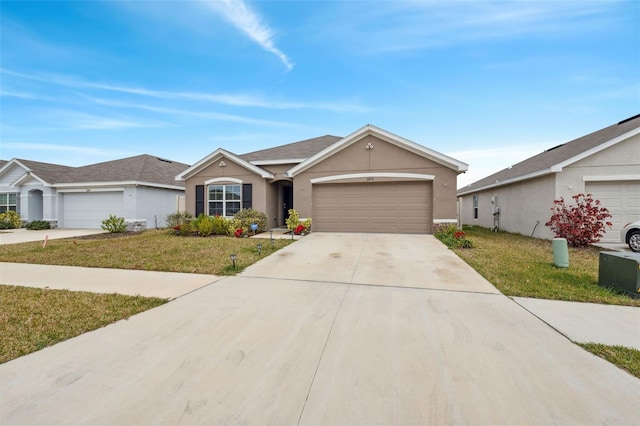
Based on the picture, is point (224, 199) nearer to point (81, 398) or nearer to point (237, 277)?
point (237, 277)

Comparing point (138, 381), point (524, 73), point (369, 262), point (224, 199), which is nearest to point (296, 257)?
point (369, 262)

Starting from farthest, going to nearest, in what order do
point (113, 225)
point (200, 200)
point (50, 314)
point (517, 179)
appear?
point (200, 200), point (113, 225), point (517, 179), point (50, 314)

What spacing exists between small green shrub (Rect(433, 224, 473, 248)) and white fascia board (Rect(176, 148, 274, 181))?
29.7ft

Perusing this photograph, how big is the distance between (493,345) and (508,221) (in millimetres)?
15221

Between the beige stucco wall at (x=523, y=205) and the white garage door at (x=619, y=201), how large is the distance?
1.65 metres

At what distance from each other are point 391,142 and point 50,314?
12.7m

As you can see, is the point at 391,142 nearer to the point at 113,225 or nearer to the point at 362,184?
the point at 362,184

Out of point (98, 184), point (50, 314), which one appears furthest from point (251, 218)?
point (98, 184)

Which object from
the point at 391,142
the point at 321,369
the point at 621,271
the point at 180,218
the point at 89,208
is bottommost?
the point at 321,369

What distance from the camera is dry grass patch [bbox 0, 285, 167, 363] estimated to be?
3285 mm

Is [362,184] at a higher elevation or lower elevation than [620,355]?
higher

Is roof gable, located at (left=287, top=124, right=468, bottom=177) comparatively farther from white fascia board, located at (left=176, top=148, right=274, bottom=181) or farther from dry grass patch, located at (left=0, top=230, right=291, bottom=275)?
dry grass patch, located at (left=0, top=230, right=291, bottom=275)

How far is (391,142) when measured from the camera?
508 inches

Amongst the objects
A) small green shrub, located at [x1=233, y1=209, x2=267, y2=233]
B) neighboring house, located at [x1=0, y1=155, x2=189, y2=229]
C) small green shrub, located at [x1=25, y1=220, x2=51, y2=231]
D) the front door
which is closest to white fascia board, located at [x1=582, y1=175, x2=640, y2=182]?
small green shrub, located at [x1=233, y1=209, x2=267, y2=233]
